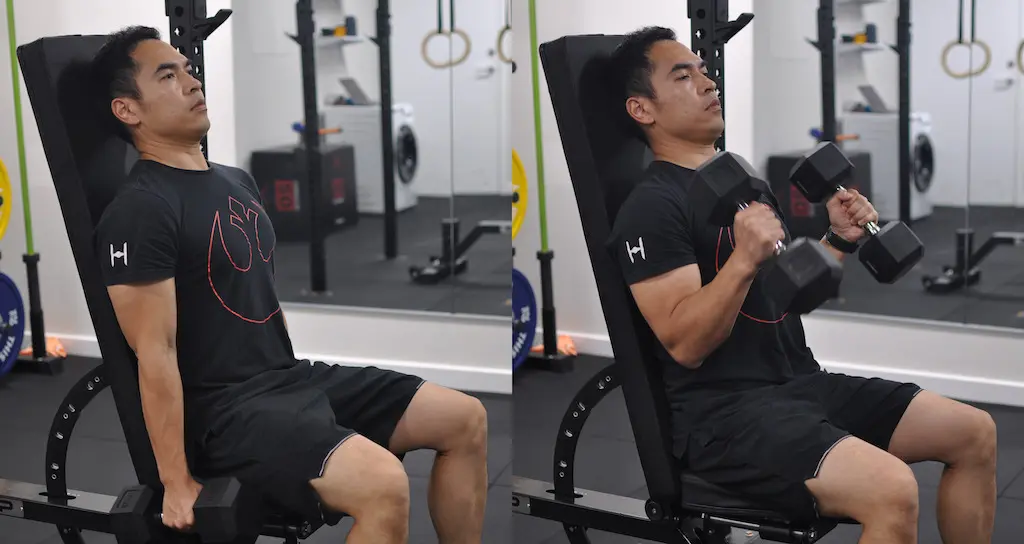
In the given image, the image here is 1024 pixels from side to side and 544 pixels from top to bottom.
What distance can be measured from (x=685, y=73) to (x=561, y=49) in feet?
1.11

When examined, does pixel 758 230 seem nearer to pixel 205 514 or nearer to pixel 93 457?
pixel 205 514

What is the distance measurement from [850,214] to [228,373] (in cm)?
136

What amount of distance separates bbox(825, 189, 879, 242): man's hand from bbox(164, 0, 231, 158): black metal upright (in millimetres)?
1434

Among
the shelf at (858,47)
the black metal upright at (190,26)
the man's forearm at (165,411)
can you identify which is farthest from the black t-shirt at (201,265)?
the shelf at (858,47)

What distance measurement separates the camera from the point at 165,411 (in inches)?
79.6

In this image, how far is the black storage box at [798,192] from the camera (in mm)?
4328

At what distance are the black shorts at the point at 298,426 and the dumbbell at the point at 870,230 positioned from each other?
94 cm

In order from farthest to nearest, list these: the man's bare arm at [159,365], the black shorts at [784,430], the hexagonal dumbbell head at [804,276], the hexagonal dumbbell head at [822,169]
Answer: the hexagonal dumbbell head at [822,169] → the man's bare arm at [159,365] → the black shorts at [784,430] → the hexagonal dumbbell head at [804,276]

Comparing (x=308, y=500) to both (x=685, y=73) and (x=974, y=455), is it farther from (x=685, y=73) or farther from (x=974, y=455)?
(x=974, y=455)

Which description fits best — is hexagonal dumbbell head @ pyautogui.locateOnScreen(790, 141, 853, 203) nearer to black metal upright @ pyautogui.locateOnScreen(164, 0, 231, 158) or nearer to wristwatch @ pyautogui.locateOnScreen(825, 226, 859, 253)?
wristwatch @ pyautogui.locateOnScreen(825, 226, 859, 253)

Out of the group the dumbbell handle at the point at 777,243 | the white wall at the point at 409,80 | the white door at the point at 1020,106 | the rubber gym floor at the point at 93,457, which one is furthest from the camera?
the white wall at the point at 409,80

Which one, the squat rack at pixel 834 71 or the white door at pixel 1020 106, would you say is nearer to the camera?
the white door at pixel 1020 106

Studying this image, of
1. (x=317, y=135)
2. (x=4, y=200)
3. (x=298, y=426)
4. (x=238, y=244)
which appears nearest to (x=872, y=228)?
(x=298, y=426)

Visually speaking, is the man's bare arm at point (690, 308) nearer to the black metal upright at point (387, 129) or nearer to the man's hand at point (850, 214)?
the man's hand at point (850, 214)
